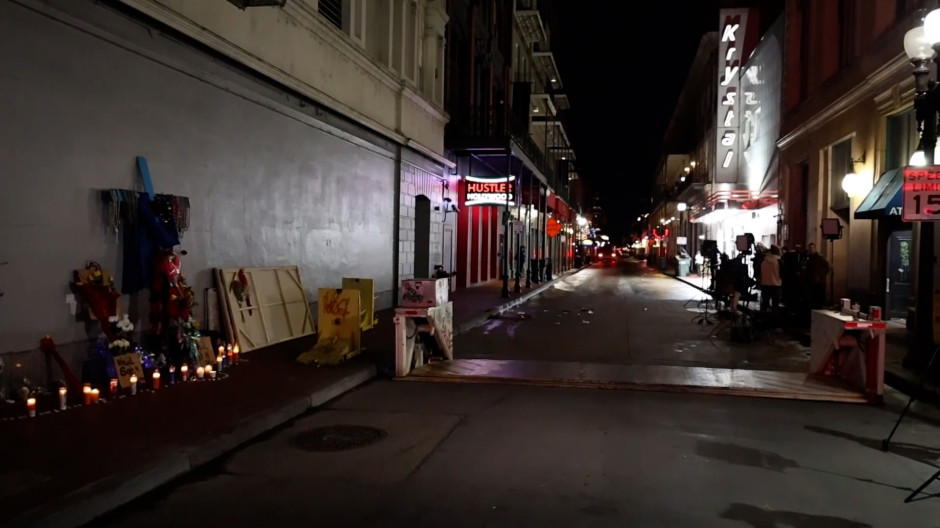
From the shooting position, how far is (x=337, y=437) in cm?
721

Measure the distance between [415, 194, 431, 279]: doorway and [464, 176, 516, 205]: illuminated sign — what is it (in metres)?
3.23

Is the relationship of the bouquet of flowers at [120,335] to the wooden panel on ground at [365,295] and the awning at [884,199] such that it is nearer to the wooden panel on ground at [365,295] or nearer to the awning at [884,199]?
the wooden panel on ground at [365,295]

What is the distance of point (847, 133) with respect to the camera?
19203 mm

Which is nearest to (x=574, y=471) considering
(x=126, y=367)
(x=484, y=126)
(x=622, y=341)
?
(x=126, y=367)

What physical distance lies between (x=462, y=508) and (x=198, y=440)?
2.61m

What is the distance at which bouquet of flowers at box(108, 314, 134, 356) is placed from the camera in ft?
26.9

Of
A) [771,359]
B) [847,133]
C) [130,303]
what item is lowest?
[771,359]

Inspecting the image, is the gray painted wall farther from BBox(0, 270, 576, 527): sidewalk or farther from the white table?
the white table

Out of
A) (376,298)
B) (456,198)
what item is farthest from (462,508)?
(456,198)

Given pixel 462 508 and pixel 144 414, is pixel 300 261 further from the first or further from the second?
pixel 462 508

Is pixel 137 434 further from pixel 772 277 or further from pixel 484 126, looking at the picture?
pixel 484 126

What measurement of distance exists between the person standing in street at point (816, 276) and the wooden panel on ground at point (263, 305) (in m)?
10.6

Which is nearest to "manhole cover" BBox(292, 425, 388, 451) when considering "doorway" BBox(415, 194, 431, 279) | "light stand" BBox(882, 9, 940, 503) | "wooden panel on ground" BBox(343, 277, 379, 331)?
"wooden panel on ground" BBox(343, 277, 379, 331)

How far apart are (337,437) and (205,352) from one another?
3253 millimetres
